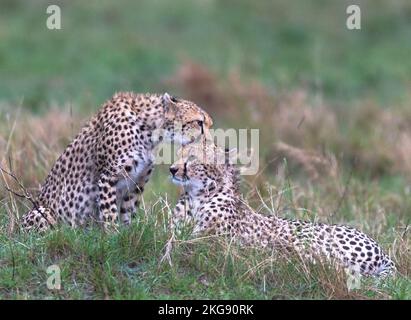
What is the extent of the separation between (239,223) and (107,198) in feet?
2.45

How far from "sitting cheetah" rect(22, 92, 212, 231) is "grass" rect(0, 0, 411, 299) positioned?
0.60 ft

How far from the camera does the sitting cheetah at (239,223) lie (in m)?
6.18

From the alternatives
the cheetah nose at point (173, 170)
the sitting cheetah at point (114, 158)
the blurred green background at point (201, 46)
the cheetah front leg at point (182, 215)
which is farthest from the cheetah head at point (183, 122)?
the blurred green background at point (201, 46)

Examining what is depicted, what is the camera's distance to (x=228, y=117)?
1097cm

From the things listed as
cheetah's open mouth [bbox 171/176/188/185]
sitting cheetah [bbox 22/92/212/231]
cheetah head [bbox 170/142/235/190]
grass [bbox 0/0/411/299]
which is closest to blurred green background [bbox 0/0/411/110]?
grass [bbox 0/0/411/299]

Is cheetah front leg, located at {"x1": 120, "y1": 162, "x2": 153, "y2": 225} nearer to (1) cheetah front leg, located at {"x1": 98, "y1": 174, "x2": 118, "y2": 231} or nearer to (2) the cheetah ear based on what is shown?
(1) cheetah front leg, located at {"x1": 98, "y1": 174, "x2": 118, "y2": 231}

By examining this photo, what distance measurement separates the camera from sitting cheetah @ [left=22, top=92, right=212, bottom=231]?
20.9ft

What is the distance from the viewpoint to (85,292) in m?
5.54

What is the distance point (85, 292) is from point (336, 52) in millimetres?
9326

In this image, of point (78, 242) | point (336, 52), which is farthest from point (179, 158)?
point (336, 52)

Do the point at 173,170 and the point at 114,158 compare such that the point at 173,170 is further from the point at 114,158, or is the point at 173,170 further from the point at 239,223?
the point at 239,223

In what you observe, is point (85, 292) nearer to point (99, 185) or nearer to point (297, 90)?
point (99, 185)

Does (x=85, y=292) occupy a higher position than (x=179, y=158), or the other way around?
(x=179, y=158)
